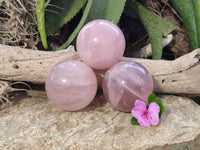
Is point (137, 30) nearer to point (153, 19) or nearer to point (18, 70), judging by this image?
point (153, 19)

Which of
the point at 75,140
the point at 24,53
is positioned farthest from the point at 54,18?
the point at 75,140

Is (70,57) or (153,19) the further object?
(153,19)

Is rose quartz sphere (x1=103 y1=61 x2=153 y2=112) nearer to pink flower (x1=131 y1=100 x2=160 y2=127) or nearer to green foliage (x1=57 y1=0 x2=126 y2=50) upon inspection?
pink flower (x1=131 y1=100 x2=160 y2=127)

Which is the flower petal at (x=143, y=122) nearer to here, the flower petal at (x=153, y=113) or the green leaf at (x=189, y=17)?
the flower petal at (x=153, y=113)

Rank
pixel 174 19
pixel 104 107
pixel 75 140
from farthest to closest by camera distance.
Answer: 1. pixel 174 19
2. pixel 104 107
3. pixel 75 140

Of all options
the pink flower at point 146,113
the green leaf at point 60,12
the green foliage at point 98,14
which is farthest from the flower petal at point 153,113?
the green leaf at point 60,12

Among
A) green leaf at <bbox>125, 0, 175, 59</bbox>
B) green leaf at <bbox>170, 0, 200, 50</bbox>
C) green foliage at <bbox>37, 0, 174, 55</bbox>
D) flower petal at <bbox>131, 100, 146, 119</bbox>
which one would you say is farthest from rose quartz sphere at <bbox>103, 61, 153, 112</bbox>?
green leaf at <bbox>170, 0, 200, 50</bbox>
